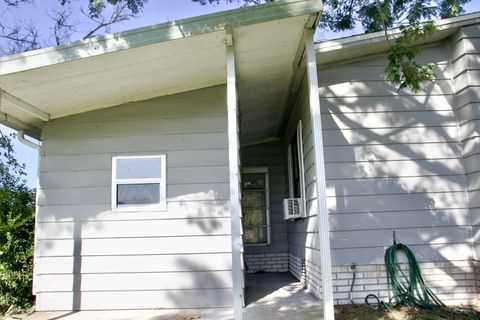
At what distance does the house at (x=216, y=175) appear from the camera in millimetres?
4766

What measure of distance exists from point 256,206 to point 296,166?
1.49 m

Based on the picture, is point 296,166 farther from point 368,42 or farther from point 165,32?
point 165,32

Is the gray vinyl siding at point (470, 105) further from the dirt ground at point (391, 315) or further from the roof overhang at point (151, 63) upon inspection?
the roof overhang at point (151, 63)

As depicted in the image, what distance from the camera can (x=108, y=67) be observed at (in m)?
4.14

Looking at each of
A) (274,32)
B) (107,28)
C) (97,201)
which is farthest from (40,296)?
(107,28)

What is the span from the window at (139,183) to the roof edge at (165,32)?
63.9 inches

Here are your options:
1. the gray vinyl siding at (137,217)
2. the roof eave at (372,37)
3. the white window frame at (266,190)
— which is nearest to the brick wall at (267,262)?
the white window frame at (266,190)

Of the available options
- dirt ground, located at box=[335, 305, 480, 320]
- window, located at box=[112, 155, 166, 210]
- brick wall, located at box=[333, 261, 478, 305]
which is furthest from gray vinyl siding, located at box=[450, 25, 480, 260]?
window, located at box=[112, 155, 166, 210]

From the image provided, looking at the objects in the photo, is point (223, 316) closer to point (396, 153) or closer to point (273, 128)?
point (396, 153)

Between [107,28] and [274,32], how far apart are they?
26.9ft

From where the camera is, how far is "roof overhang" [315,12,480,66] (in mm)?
4746

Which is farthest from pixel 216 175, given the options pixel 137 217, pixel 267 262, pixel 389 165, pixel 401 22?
pixel 267 262

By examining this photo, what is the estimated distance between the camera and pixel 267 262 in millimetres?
7758

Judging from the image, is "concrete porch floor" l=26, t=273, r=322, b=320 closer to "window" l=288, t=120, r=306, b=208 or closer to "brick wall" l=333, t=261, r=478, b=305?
"brick wall" l=333, t=261, r=478, b=305
